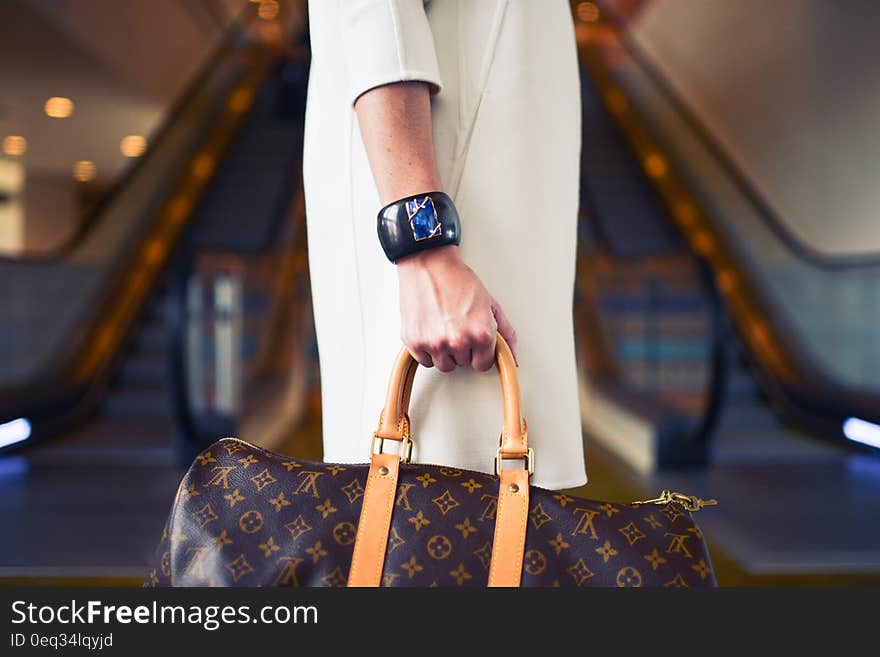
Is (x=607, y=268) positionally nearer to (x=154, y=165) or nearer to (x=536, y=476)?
(x=154, y=165)

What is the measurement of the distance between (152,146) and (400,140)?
8690 mm

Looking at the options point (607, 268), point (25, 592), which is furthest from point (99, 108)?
point (25, 592)

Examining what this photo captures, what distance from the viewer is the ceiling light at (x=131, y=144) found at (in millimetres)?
11852

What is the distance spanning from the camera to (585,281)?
338 inches

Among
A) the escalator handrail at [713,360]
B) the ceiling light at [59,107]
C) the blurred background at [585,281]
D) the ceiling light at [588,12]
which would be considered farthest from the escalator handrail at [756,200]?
the ceiling light at [59,107]

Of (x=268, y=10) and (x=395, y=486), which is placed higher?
(x=268, y=10)

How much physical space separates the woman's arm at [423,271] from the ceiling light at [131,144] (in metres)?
11.9

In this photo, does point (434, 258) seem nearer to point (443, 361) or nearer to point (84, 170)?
point (443, 361)

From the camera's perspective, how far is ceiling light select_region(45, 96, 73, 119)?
995 centimetres

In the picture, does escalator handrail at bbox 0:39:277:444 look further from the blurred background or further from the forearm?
the forearm

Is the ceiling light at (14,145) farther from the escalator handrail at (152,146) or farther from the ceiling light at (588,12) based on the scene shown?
the ceiling light at (588,12)

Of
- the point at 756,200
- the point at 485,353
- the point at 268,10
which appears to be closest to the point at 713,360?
the point at 756,200

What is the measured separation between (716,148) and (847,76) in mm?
1759

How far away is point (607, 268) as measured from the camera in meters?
7.77
